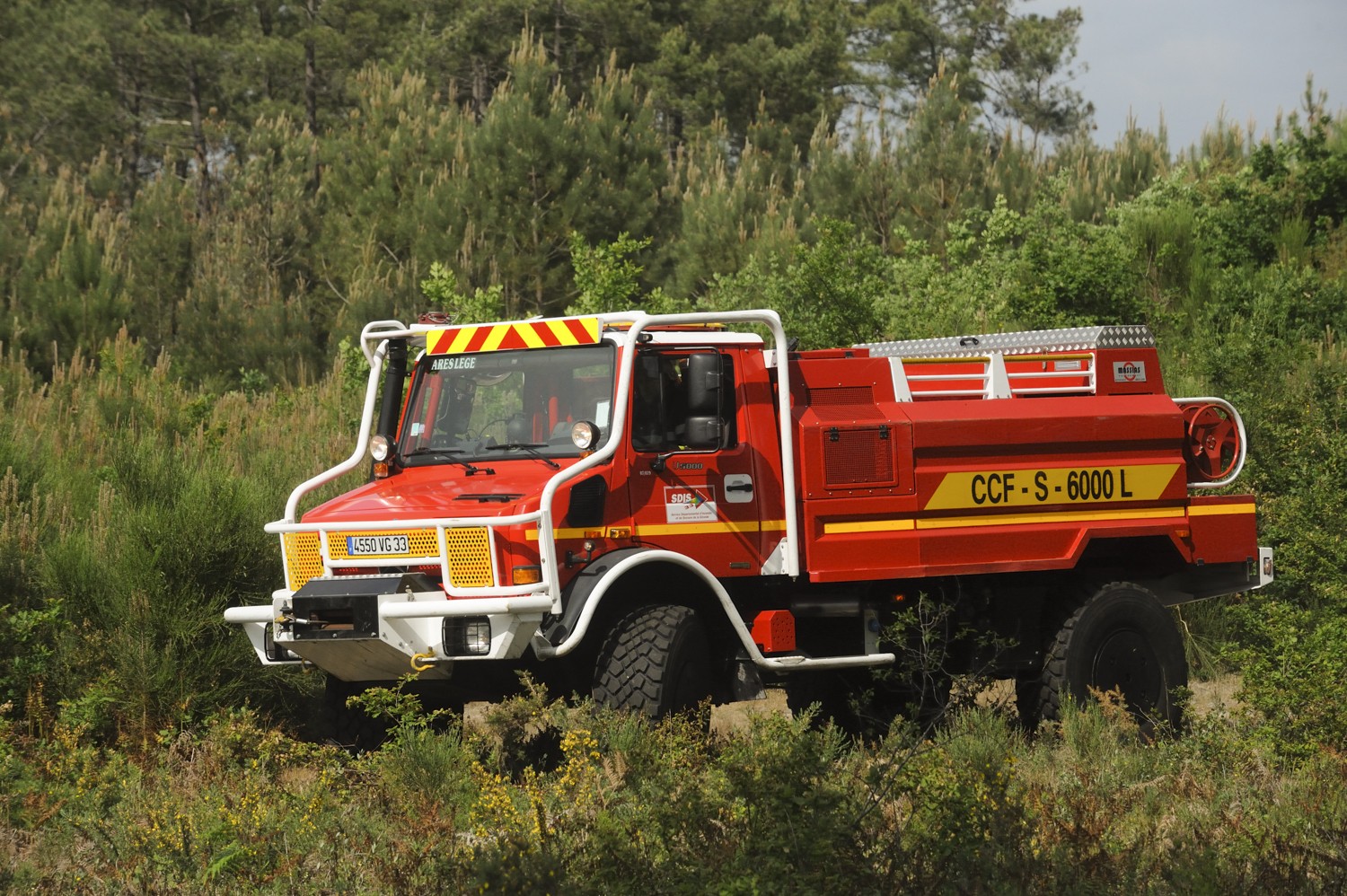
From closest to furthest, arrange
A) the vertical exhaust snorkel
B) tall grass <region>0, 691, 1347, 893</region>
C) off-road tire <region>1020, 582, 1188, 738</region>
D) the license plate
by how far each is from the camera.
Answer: tall grass <region>0, 691, 1347, 893</region> → the license plate → the vertical exhaust snorkel → off-road tire <region>1020, 582, 1188, 738</region>

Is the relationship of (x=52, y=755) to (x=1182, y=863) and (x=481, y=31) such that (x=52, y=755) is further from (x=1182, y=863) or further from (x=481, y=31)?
(x=481, y=31)

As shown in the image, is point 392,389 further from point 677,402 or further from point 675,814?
point 675,814

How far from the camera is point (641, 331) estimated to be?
855 centimetres

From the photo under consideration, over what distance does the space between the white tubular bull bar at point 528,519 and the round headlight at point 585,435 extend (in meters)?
0.06

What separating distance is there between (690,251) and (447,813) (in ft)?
60.8

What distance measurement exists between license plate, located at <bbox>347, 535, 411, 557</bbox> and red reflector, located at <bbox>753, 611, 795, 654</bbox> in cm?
205

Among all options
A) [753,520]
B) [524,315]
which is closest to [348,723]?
[753,520]

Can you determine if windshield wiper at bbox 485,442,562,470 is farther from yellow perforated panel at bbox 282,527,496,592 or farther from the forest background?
the forest background

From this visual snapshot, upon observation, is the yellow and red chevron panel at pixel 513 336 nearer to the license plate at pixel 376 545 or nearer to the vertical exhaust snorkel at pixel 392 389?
the vertical exhaust snorkel at pixel 392 389

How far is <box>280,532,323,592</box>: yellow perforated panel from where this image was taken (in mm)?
8312

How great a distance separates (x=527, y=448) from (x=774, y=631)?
1700 mm

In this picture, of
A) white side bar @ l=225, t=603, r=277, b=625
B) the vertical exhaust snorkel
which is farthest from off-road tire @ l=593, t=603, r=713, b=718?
the vertical exhaust snorkel

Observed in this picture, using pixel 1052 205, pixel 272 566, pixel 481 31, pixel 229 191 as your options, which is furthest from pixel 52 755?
pixel 481 31

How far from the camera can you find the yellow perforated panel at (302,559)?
831 cm
